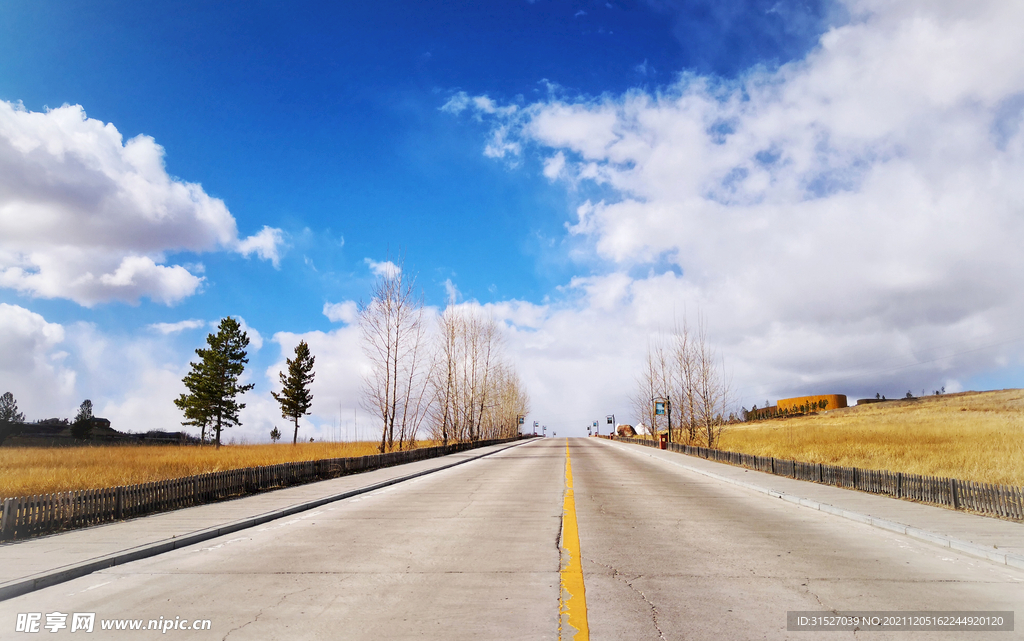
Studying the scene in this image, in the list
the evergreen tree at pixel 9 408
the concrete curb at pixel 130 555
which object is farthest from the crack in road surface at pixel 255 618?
the evergreen tree at pixel 9 408

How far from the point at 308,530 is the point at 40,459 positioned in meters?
22.0

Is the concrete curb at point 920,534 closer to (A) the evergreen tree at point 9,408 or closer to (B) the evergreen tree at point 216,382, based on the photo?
(B) the evergreen tree at point 216,382

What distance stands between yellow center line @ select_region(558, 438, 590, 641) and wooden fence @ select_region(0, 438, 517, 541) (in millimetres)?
8532

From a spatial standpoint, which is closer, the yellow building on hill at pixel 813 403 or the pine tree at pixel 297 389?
the pine tree at pixel 297 389

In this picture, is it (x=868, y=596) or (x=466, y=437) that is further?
(x=466, y=437)

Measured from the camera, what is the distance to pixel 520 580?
631 cm

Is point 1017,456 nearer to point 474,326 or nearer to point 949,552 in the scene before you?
point 949,552

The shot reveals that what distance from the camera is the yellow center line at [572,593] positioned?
4656 mm

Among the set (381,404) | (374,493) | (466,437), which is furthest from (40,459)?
(466,437)

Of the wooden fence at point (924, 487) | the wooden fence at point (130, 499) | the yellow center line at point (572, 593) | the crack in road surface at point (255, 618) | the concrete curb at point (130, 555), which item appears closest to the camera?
the yellow center line at point (572, 593)

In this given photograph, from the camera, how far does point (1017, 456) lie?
61.0ft

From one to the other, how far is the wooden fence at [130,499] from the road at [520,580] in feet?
10.1

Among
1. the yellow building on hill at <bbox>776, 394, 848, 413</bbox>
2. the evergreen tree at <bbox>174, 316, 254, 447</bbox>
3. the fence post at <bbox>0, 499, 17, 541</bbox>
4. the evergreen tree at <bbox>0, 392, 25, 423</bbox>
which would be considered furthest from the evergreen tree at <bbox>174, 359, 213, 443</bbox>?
the yellow building on hill at <bbox>776, 394, 848, 413</bbox>

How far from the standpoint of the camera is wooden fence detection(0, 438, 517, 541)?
29.8 feet
